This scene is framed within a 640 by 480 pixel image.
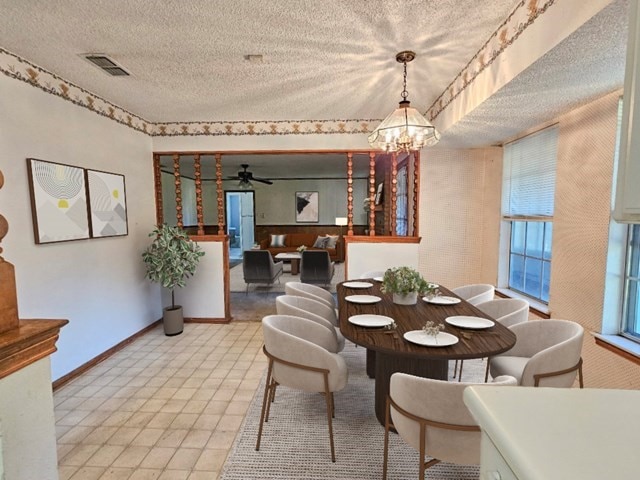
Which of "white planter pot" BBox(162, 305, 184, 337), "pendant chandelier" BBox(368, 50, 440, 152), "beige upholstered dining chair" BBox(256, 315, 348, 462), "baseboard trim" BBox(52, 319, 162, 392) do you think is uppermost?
"pendant chandelier" BBox(368, 50, 440, 152)

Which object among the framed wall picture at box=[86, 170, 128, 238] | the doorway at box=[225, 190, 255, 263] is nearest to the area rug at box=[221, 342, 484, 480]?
the framed wall picture at box=[86, 170, 128, 238]

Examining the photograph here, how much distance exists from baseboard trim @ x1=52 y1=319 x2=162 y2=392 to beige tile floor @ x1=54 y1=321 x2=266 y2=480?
5 cm

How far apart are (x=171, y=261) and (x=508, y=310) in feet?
11.3

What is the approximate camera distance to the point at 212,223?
986 cm

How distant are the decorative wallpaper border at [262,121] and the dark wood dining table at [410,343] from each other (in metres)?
1.72

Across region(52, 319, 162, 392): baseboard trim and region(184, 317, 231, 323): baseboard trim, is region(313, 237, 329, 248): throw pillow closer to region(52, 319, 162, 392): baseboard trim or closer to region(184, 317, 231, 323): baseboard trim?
region(184, 317, 231, 323): baseboard trim

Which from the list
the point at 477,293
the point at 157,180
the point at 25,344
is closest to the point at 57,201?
the point at 157,180

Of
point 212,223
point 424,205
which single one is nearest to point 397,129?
point 424,205

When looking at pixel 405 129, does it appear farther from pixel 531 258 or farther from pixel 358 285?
pixel 531 258

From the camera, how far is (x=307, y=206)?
9.60 metres

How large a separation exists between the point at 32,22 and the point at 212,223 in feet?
26.5

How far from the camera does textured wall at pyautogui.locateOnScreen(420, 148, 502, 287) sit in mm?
4039

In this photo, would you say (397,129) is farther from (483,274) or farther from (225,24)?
(483,274)

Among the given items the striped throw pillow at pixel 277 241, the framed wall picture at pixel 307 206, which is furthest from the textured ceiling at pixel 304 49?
the framed wall picture at pixel 307 206
